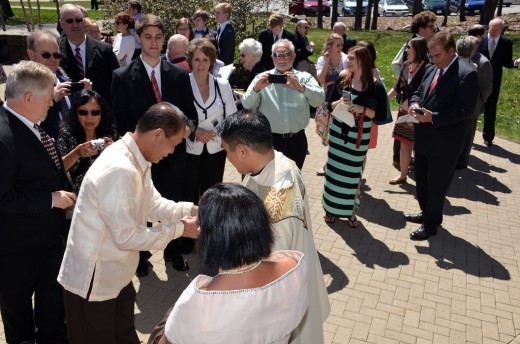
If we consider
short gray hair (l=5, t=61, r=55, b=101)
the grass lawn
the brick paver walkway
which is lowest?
the brick paver walkway

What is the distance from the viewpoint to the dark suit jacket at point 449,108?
202 inches

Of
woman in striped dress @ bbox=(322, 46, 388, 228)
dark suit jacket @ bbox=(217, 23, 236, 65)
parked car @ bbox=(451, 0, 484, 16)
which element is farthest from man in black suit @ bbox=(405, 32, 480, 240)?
parked car @ bbox=(451, 0, 484, 16)

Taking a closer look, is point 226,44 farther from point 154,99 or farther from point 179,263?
point 179,263

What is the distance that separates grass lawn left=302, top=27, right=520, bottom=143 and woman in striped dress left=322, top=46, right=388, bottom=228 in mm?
4806

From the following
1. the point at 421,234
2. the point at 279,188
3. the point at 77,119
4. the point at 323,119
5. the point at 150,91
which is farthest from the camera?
the point at 323,119

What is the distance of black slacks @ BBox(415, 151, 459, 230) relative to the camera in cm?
548

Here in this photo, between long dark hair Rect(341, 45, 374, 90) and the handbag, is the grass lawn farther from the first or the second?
long dark hair Rect(341, 45, 374, 90)

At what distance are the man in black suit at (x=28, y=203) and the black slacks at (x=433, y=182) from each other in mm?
3951

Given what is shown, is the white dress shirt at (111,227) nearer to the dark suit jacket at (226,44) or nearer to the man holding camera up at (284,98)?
the man holding camera up at (284,98)

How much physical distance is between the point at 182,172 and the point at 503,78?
11.5 metres

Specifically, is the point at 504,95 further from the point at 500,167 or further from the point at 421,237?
the point at 421,237

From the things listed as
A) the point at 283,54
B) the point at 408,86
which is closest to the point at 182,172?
the point at 283,54

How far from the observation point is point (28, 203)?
3.17m

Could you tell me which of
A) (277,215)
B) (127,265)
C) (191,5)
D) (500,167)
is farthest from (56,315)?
(191,5)
